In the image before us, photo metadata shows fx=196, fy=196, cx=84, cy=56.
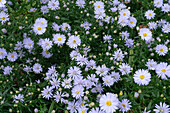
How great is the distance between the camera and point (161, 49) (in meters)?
3.41

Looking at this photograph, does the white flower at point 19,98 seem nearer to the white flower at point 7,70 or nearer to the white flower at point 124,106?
the white flower at point 7,70

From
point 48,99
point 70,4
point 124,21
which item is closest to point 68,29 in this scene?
point 70,4

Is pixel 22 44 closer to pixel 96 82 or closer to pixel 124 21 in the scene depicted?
pixel 96 82

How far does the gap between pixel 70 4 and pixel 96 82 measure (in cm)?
180

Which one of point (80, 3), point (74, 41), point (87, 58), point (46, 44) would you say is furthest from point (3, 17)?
point (87, 58)

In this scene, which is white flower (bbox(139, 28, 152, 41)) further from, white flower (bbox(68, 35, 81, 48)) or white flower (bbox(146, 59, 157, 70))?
white flower (bbox(68, 35, 81, 48))

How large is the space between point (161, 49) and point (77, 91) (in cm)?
169

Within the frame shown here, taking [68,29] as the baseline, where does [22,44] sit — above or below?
below

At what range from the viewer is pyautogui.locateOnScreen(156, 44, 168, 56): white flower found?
3.38 m

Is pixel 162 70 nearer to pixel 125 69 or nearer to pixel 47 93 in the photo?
pixel 125 69

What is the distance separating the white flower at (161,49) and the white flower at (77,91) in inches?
61.8

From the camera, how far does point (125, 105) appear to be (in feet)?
8.57

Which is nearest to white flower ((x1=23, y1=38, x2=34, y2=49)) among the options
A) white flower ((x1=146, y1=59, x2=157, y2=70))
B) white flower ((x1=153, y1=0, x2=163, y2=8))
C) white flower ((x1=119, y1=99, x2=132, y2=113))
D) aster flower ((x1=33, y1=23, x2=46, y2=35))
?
aster flower ((x1=33, y1=23, x2=46, y2=35))

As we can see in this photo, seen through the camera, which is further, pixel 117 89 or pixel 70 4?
pixel 70 4
